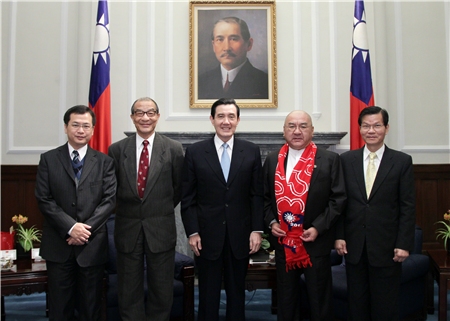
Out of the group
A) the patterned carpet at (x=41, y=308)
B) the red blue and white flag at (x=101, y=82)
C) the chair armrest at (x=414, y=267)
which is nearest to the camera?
the chair armrest at (x=414, y=267)

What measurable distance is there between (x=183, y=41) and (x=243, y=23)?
682 millimetres

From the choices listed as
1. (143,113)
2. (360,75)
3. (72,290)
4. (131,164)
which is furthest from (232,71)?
(72,290)

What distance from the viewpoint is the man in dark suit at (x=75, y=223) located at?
2691 millimetres

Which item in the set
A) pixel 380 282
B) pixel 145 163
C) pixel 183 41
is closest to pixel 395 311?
pixel 380 282

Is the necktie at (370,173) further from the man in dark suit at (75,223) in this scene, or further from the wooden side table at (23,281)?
the wooden side table at (23,281)

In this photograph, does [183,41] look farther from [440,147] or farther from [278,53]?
[440,147]

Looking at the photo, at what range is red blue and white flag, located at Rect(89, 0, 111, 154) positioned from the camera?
4492mm

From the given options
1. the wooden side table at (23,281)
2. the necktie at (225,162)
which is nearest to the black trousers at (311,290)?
the necktie at (225,162)

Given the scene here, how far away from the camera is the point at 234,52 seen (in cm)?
490

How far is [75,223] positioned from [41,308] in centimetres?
167

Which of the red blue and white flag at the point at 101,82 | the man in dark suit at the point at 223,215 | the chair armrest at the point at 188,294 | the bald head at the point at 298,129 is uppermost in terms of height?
the red blue and white flag at the point at 101,82

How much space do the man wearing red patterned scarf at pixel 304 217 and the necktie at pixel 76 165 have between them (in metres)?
1.19

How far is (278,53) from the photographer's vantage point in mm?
4930

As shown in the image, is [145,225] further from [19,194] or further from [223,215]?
[19,194]
